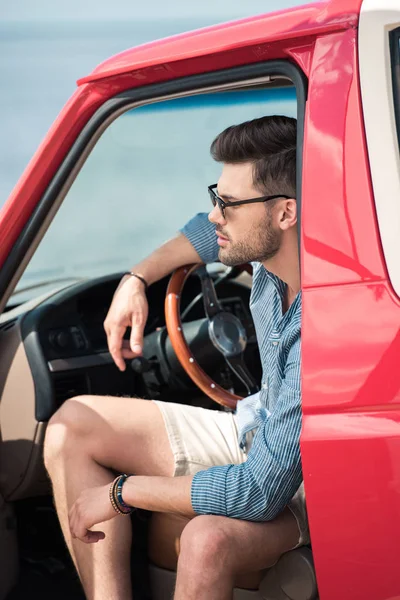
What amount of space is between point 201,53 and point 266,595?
1.14 metres

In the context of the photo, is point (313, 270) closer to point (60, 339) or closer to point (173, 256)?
point (173, 256)

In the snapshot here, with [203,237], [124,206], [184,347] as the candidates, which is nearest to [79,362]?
[184,347]

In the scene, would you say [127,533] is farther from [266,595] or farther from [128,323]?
[128,323]

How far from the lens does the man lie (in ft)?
5.32

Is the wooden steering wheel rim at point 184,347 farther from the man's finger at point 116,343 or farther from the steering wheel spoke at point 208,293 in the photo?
the man's finger at point 116,343

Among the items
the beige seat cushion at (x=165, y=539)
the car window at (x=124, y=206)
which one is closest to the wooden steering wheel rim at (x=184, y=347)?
the beige seat cushion at (x=165, y=539)

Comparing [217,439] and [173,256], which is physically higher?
[173,256]

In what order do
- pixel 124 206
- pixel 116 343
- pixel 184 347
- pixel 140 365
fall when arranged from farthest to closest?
1. pixel 124 206
2. pixel 140 365
3. pixel 184 347
4. pixel 116 343

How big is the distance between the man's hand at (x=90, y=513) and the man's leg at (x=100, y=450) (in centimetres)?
11

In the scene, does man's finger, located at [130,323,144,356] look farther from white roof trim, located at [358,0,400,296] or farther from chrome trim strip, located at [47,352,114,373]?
white roof trim, located at [358,0,400,296]

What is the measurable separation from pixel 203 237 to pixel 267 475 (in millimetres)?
877

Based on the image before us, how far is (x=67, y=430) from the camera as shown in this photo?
2.09 metres

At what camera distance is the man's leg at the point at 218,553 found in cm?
160

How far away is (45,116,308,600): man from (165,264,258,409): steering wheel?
0.56ft
